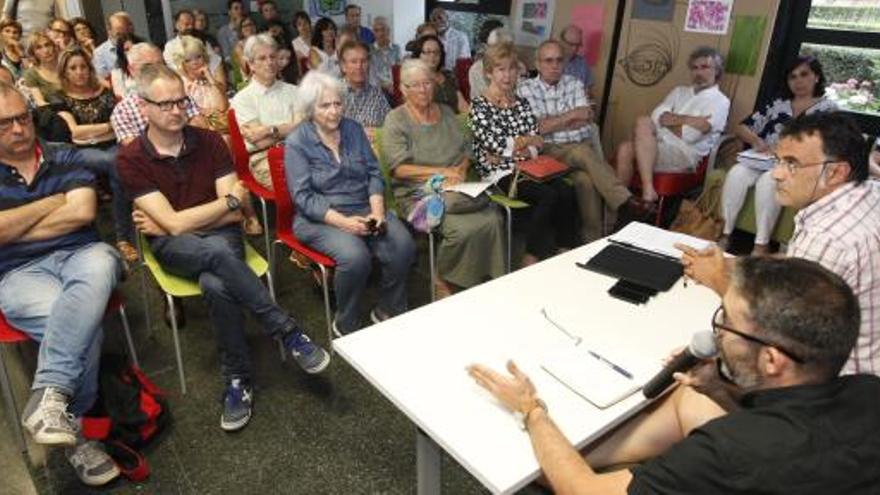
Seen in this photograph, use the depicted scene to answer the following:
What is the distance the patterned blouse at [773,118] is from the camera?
3.54 meters

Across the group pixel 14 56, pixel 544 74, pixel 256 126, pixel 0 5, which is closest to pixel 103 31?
pixel 0 5

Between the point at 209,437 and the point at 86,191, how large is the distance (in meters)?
1.00

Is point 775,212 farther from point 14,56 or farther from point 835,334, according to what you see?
point 14,56

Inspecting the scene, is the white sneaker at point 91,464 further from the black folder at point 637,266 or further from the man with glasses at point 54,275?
the black folder at point 637,266

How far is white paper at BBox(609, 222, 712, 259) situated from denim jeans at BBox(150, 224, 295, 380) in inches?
52.6

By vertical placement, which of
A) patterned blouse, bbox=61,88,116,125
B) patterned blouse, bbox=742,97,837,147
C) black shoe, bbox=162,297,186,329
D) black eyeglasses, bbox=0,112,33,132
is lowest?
black shoe, bbox=162,297,186,329

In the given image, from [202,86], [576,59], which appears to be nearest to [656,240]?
[576,59]

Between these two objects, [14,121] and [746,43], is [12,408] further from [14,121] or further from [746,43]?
[746,43]

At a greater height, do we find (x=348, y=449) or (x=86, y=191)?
(x=86, y=191)

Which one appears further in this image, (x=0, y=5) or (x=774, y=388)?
(x=0, y=5)

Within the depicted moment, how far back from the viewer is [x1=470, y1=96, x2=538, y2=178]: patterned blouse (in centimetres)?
326

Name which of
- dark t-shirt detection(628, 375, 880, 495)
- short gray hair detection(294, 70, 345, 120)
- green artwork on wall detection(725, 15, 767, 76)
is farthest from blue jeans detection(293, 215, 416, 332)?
green artwork on wall detection(725, 15, 767, 76)

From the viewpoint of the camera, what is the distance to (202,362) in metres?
2.55

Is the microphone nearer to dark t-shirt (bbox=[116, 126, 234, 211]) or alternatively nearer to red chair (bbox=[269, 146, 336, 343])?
red chair (bbox=[269, 146, 336, 343])
